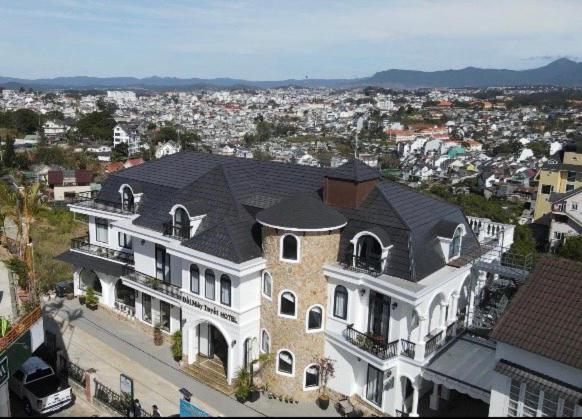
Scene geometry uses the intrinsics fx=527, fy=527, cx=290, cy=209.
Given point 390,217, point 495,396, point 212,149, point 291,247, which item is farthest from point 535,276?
point 212,149

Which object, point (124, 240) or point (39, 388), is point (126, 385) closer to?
point (39, 388)

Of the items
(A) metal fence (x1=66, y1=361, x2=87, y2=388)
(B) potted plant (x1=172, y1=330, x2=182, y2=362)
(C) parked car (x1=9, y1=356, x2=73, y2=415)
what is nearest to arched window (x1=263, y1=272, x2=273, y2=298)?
(B) potted plant (x1=172, y1=330, x2=182, y2=362)

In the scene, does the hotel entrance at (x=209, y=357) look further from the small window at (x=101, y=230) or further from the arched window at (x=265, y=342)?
the small window at (x=101, y=230)

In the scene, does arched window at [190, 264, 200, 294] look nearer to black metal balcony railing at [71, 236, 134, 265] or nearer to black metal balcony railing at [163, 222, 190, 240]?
black metal balcony railing at [163, 222, 190, 240]

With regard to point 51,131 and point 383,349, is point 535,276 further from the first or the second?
point 51,131

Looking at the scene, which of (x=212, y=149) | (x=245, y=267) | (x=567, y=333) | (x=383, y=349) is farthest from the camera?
(x=212, y=149)
